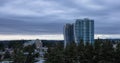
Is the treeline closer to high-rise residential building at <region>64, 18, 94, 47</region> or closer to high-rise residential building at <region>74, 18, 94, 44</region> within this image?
high-rise residential building at <region>64, 18, 94, 47</region>

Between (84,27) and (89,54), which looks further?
(84,27)

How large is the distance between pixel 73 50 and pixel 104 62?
607cm

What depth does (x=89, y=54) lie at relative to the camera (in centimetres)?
3941

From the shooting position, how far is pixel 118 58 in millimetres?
38969

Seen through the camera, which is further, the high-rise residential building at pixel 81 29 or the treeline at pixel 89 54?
the high-rise residential building at pixel 81 29

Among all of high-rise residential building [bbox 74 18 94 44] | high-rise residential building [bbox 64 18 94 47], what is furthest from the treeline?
high-rise residential building [bbox 74 18 94 44]

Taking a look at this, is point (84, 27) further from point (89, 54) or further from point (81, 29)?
point (89, 54)

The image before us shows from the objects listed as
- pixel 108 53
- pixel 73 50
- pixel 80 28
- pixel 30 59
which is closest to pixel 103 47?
pixel 108 53

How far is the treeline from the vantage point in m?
38.6

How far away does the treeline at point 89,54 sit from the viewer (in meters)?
38.6

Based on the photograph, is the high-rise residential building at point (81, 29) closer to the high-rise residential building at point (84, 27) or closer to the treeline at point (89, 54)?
the high-rise residential building at point (84, 27)

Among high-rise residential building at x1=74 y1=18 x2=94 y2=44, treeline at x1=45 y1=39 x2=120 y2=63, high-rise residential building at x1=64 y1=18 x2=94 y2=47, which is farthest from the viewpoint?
high-rise residential building at x1=74 y1=18 x2=94 y2=44

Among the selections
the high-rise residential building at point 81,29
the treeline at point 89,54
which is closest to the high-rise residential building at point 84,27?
the high-rise residential building at point 81,29

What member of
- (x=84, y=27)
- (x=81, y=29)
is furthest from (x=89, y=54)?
(x=84, y=27)
